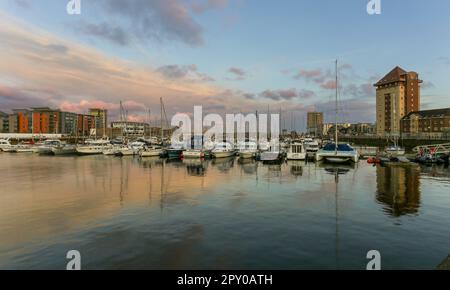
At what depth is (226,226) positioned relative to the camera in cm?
1356

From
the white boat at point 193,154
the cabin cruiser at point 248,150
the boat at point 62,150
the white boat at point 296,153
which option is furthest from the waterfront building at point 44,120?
the white boat at point 296,153

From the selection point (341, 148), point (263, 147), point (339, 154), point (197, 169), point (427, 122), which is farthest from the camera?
point (427, 122)

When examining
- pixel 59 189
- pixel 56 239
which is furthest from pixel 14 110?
pixel 56 239

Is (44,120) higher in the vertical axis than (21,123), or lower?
higher

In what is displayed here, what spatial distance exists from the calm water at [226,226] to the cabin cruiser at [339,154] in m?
19.3

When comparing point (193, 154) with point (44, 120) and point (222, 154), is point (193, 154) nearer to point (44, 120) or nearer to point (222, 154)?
point (222, 154)

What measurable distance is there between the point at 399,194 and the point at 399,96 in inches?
5393

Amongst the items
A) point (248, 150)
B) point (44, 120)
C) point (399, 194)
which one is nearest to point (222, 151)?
point (248, 150)

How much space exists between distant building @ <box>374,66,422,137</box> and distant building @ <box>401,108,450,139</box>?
8223 mm

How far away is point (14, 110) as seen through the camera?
19600 centimetres
